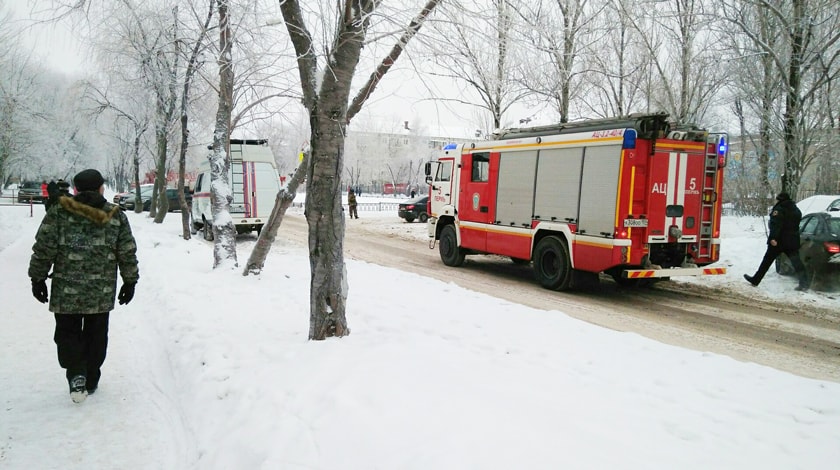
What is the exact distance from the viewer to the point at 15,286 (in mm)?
9195

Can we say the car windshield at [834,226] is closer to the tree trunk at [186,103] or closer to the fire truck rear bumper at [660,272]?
the fire truck rear bumper at [660,272]

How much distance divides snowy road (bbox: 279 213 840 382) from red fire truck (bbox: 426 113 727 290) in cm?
58

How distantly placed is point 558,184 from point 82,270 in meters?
7.97

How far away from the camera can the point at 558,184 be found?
Result: 33.0ft

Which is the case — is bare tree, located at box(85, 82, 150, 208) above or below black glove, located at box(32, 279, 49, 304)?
above

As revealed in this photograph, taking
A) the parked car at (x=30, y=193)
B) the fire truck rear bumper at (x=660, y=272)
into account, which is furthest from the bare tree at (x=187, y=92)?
the parked car at (x=30, y=193)

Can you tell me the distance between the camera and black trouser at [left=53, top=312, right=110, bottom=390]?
175 inches

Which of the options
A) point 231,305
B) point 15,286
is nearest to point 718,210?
point 231,305

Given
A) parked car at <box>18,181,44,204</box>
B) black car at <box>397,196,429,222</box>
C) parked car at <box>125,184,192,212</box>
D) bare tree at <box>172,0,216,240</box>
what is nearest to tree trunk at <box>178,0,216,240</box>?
bare tree at <box>172,0,216,240</box>

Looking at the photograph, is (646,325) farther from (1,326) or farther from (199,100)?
(199,100)

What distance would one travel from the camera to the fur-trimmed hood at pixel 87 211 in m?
4.36

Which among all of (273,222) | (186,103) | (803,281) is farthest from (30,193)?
(803,281)

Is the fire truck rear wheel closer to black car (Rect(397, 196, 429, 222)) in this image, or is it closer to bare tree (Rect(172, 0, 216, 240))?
bare tree (Rect(172, 0, 216, 240))

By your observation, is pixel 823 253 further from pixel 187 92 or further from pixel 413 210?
pixel 413 210
